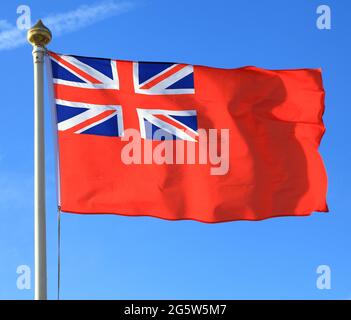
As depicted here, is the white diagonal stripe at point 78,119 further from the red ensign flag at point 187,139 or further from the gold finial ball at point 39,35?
the gold finial ball at point 39,35

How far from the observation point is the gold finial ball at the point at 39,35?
16875 millimetres

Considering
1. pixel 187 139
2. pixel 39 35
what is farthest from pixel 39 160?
pixel 187 139

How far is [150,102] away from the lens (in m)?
18.7

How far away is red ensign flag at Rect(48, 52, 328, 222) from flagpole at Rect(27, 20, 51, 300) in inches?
43.3

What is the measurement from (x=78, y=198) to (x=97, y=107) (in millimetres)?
2100

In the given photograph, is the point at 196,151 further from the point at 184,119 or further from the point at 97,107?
the point at 97,107

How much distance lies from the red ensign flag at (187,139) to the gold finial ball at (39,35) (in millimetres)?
1039

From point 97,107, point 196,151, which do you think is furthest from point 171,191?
point 97,107

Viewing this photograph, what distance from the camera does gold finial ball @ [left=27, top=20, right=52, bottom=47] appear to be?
16875 millimetres

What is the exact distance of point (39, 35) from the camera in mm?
16938

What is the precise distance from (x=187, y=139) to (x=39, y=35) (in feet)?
12.7

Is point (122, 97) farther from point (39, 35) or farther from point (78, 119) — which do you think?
point (39, 35)

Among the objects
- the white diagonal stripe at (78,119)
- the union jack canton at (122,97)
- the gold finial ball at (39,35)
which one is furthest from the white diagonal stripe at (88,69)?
the gold finial ball at (39,35)
